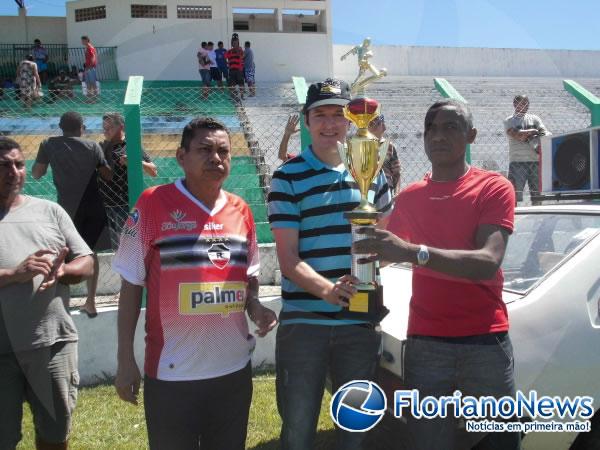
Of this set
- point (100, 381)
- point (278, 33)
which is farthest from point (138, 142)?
point (278, 33)

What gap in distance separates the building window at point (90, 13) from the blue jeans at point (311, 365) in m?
18.6

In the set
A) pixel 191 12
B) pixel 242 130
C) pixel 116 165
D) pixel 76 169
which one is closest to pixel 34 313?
pixel 76 169

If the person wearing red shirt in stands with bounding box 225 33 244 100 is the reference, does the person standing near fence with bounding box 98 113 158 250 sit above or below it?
below

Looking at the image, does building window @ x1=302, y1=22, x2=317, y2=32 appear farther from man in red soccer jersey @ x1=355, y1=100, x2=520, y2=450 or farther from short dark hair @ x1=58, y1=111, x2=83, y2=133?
man in red soccer jersey @ x1=355, y1=100, x2=520, y2=450

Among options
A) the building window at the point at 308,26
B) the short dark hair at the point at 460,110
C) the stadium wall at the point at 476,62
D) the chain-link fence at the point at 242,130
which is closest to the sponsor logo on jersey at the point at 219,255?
the short dark hair at the point at 460,110

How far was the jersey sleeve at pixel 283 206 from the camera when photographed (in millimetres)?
2361

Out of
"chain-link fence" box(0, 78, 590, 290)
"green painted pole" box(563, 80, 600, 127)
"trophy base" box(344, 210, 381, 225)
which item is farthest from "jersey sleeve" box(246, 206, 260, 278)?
"green painted pole" box(563, 80, 600, 127)

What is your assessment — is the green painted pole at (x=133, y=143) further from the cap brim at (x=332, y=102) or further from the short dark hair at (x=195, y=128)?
the cap brim at (x=332, y=102)

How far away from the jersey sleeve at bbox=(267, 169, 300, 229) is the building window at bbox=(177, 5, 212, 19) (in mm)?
16200

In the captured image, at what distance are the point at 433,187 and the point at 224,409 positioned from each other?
1141mm

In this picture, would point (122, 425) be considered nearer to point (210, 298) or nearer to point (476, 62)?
point (210, 298)

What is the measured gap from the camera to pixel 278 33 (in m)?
17.9

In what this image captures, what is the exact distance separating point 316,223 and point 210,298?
0.50m

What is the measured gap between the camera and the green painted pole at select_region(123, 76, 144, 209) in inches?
192
